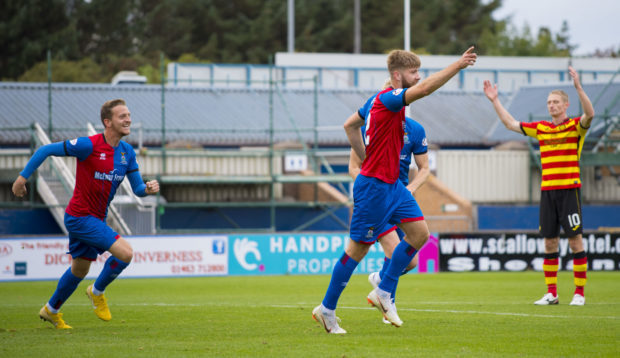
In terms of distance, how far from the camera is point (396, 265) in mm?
8938

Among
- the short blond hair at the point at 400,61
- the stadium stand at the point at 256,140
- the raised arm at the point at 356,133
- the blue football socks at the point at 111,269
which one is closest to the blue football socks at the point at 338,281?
the raised arm at the point at 356,133

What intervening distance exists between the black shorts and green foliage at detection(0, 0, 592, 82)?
44659mm

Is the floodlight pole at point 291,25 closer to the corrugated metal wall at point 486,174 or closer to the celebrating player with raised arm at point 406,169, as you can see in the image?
the corrugated metal wall at point 486,174

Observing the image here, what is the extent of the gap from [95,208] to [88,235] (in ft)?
1.00

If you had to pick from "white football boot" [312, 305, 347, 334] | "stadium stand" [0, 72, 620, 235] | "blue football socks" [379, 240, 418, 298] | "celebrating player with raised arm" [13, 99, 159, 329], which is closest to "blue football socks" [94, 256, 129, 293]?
"celebrating player with raised arm" [13, 99, 159, 329]

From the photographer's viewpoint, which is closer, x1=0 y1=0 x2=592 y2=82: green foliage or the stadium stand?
the stadium stand

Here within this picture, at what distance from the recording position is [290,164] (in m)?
31.5

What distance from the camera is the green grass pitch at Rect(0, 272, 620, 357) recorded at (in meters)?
7.52

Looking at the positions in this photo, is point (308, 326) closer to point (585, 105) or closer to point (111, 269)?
point (111, 269)

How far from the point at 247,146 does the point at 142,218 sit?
9493 mm

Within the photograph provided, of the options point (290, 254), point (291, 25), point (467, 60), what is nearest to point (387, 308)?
point (467, 60)

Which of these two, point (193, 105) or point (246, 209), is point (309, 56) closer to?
point (193, 105)

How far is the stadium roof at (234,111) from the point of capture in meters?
35.4

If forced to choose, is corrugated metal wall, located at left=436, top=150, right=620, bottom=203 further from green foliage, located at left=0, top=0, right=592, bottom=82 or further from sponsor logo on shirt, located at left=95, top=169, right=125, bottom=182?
sponsor logo on shirt, located at left=95, top=169, right=125, bottom=182
